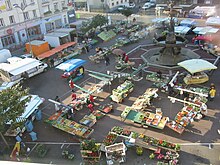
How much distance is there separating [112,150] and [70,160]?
2630 millimetres

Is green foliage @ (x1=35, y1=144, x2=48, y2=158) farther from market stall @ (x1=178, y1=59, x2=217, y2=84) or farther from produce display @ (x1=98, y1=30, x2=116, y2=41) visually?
produce display @ (x1=98, y1=30, x2=116, y2=41)

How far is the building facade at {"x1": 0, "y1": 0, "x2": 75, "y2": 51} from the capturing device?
3544 centimetres

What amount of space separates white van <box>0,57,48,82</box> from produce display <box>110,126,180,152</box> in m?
13.6

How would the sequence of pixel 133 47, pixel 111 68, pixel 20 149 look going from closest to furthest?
pixel 20 149 < pixel 111 68 < pixel 133 47

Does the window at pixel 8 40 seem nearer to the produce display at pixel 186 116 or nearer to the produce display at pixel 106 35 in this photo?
the produce display at pixel 106 35

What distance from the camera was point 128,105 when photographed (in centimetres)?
2020

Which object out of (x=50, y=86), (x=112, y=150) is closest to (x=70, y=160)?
(x=112, y=150)

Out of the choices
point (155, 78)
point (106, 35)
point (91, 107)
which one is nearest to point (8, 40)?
point (106, 35)

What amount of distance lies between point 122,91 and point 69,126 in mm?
5780

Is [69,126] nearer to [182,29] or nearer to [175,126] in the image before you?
[175,126]

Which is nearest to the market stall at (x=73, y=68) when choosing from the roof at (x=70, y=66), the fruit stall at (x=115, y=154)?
the roof at (x=70, y=66)

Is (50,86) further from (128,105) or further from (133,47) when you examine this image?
(133,47)

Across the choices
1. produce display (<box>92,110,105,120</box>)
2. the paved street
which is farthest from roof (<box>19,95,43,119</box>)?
produce display (<box>92,110,105,120</box>)

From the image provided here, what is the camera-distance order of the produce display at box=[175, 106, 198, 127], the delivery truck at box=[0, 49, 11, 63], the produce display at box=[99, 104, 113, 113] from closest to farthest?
the produce display at box=[175, 106, 198, 127], the produce display at box=[99, 104, 113, 113], the delivery truck at box=[0, 49, 11, 63]
